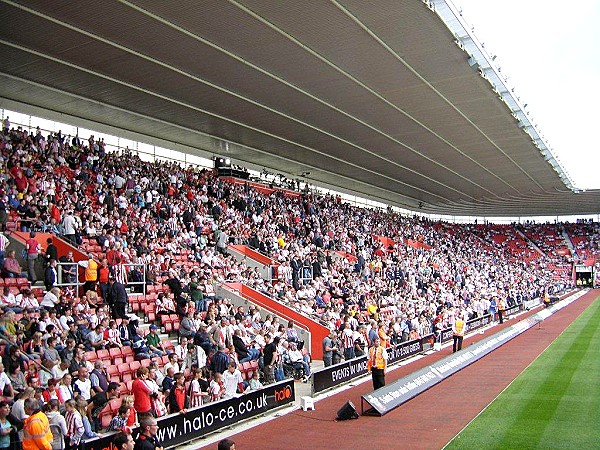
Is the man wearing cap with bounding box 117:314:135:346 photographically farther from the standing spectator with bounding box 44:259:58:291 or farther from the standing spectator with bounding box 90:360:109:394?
the standing spectator with bounding box 90:360:109:394

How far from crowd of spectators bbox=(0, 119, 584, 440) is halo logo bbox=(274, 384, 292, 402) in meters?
0.71

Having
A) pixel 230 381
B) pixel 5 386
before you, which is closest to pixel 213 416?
pixel 230 381

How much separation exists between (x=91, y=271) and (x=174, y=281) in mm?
2650

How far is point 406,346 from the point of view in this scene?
2205 centimetres

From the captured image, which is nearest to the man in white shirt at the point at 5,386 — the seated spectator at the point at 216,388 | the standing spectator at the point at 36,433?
the standing spectator at the point at 36,433

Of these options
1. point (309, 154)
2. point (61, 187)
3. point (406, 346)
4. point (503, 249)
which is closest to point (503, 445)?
point (406, 346)

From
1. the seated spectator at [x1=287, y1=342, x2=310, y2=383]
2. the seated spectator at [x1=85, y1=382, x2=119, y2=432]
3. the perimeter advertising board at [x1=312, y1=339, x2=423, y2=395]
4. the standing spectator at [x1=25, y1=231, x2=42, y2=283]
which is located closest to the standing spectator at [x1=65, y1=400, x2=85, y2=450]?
the seated spectator at [x1=85, y1=382, x2=119, y2=432]

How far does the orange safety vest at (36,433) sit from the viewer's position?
821 centimetres

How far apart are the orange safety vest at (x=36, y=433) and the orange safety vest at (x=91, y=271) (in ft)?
25.4

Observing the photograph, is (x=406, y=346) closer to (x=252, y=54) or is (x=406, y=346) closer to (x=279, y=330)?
(x=279, y=330)

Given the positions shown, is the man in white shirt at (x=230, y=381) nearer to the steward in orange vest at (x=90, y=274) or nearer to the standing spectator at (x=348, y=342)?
the steward in orange vest at (x=90, y=274)

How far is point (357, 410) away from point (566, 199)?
5526cm

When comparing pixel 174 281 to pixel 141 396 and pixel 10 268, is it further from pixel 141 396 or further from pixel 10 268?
pixel 141 396

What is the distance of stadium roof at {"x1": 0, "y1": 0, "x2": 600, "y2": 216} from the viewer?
60.5 feet
